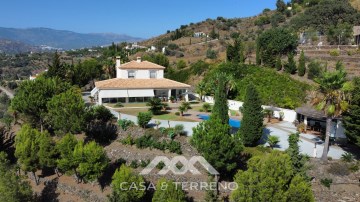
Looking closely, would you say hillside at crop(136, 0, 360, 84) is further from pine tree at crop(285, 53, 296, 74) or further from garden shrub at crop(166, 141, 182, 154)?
garden shrub at crop(166, 141, 182, 154)

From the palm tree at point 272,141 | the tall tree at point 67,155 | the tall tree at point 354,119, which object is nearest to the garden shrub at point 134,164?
the tall tree at point 67,155

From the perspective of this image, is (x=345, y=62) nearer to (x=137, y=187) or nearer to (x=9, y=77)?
(x=137, y=187)

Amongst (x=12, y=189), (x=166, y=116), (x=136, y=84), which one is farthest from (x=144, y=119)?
(x=136, y=84)

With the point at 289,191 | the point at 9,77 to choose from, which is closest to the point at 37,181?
the point at 289,191

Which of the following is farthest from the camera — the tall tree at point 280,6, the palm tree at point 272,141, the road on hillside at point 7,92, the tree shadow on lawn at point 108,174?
the tall tree at point 280,6

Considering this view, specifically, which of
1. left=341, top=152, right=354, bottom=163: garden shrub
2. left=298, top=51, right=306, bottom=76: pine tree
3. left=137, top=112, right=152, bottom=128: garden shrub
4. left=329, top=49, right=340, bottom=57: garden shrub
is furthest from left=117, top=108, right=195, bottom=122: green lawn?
left=329, top=49, right=340, bottom=57: garden shrub

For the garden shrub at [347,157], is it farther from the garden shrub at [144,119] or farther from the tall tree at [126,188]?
the garden shrub at [144,119]
